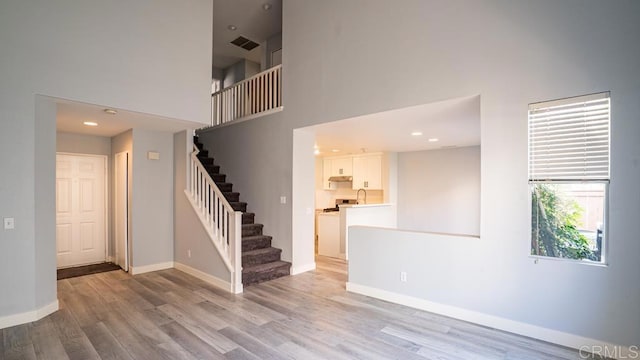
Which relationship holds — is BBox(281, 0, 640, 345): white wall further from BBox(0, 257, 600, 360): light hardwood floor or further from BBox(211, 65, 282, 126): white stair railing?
BBox(211, 65, 282, 126): white stair railing

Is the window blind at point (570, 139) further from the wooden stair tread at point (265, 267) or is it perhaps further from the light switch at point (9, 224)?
the light switch at point (9, 224)

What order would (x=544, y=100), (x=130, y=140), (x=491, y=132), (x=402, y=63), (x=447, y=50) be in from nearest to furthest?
(x=544, y=100) < (x=491, y=132) < (x=447, y=50) < (x=402, y=63) < (x=130, y=140)

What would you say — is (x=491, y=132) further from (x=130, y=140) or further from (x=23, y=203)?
(x=130, y=140)

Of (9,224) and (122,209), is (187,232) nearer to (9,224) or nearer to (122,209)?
(122,209)

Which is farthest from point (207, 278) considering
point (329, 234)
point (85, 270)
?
point (329, 234)

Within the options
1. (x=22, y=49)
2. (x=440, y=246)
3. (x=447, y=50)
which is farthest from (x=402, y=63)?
(x=22, y=49)

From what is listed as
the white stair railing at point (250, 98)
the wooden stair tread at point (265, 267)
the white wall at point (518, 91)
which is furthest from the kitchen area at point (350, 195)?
the white wall at point (518, 91)

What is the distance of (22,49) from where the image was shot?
11.1 ft

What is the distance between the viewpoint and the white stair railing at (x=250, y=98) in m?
5.76

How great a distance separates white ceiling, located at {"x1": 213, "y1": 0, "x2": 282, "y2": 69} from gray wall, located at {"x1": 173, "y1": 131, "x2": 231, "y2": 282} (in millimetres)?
2738

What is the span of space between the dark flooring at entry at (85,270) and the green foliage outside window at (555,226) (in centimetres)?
646

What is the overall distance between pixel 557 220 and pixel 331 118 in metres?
3.03

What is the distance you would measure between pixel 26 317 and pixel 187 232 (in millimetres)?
2267

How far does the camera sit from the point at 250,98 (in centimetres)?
642
